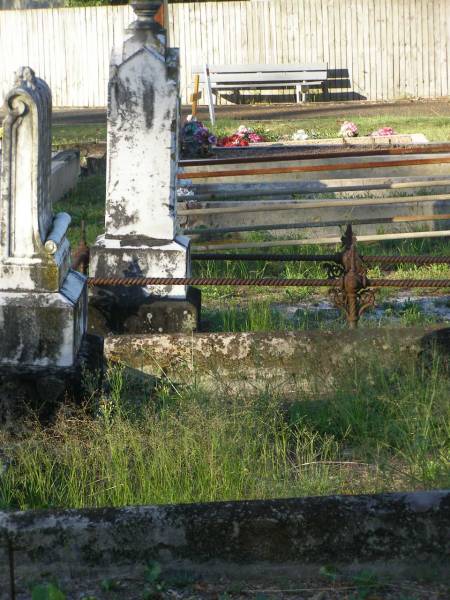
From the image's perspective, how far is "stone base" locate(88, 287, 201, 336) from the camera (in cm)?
691

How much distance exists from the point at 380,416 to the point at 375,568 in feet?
5.45

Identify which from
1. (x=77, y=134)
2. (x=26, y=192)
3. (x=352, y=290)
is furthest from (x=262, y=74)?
(x=26, y=192)

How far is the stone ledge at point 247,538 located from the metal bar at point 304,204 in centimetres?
598

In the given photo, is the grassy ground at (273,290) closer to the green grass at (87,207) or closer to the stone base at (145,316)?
the green grass at (87,207)

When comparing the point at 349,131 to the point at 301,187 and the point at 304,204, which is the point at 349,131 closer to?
the point at 301,187

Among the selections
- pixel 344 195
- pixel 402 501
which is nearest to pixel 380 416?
pixel 402 501

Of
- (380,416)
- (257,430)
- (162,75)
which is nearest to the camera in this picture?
(257,430)

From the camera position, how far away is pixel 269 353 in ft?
18.7

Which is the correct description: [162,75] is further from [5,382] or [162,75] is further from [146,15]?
[5,382]

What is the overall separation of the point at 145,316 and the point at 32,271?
165 cm

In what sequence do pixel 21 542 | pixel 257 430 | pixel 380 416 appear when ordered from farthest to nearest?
1. pixel 380 416
2. pixel 257 430
3. pixel 21 542

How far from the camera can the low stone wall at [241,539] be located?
11.4ft

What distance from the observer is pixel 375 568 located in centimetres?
351

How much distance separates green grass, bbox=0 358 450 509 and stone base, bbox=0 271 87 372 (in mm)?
314
